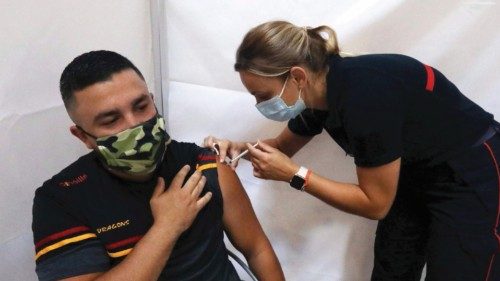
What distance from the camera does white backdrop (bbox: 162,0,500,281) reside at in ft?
4.70

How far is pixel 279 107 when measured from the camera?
4.23 ft

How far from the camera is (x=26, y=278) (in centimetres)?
151

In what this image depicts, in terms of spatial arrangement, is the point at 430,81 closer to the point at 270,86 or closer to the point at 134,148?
the point at 270,86

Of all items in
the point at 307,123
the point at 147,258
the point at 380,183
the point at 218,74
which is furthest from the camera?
the point at 218,74

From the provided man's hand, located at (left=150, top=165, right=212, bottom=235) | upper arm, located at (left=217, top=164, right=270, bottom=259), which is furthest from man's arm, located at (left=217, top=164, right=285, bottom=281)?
man's hand, located at (left=150, top=165, right=212, bottom=235)

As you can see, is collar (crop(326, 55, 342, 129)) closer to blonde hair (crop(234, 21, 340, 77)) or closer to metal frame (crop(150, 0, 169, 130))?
blonde hair (crop(234, 21, 340, 77))

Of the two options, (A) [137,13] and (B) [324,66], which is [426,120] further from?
(A) [137,13]

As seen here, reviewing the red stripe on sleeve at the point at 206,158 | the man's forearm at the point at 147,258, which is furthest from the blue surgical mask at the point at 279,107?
the man's forearm at the point at 147,258

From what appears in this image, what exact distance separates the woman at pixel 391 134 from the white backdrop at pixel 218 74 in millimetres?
327

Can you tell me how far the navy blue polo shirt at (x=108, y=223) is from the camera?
104 cm

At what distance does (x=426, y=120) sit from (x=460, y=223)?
0.32 m

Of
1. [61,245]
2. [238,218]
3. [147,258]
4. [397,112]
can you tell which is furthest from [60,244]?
[397,112]

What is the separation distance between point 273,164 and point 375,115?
1.11 ft

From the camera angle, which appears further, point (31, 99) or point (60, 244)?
point (31, 99)
